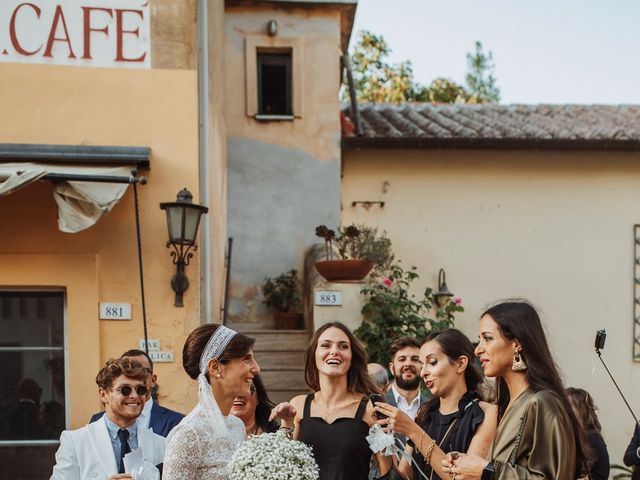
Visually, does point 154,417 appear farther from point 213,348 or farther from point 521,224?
point 521,224

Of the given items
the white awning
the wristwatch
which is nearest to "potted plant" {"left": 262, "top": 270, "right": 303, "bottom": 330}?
the white awning

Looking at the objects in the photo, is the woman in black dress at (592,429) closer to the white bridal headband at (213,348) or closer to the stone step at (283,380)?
the white bridal headband at (213,348)

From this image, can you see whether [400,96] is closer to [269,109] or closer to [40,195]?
[269,109]

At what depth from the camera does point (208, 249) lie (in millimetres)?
9758

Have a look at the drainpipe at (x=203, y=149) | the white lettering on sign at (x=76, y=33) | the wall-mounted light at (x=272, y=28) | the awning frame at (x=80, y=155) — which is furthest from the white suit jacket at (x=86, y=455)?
the wall-mounted light at (x=272, y=28)

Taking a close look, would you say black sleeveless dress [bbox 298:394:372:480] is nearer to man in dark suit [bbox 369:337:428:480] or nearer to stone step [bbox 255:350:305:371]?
man in dark suit [bbox 369:337:428:480]

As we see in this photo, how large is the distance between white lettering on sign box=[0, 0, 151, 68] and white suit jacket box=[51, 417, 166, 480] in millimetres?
4927

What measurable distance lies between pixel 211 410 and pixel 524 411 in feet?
4.69

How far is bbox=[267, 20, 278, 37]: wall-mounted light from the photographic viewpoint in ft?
48.4

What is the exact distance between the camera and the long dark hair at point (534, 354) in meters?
3.99

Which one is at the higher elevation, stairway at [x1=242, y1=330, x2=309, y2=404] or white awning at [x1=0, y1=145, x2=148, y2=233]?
white awning at [x1=0, y1=145, x2=148, y2=233]

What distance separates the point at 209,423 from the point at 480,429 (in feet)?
4.48

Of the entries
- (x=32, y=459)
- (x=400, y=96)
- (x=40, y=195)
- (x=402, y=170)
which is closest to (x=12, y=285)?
(x=40, y=195)

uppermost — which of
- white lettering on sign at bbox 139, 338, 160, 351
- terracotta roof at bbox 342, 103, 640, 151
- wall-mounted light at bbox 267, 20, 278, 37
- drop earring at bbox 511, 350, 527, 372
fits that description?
wall-mounted light at bbox 267, 20, 278, 37
